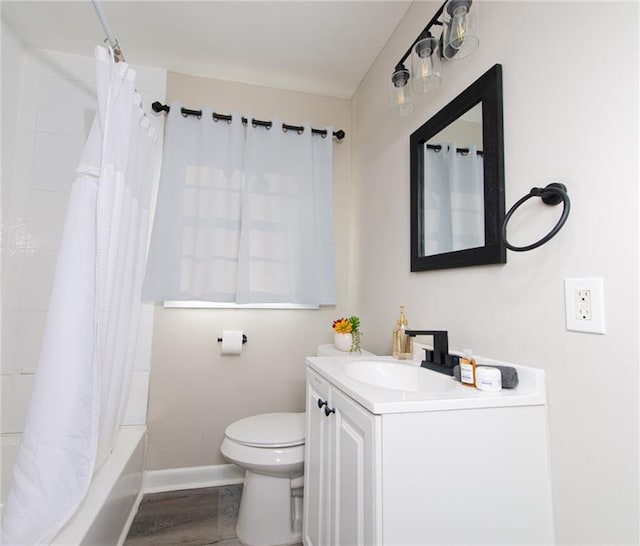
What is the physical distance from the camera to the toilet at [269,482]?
1531 millimetres

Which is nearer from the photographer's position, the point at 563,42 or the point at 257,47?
the point at 563,42

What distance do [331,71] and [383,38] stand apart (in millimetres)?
389

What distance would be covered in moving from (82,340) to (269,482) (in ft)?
3.27

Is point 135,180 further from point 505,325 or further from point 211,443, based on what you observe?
point 505,325

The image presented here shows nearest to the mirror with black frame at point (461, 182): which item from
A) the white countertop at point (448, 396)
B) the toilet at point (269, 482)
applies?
the white countertop at point (448, 396)

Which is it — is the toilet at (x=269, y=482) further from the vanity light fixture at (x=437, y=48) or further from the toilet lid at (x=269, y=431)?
the vanity light fixture at (x=437, y=48)

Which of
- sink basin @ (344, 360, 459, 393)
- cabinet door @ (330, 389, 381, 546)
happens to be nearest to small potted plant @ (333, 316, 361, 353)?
sink basin @ (344, 360, 459, 393)

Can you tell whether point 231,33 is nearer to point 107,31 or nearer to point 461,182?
point 107,31

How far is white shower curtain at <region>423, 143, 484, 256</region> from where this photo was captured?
47.0 inches

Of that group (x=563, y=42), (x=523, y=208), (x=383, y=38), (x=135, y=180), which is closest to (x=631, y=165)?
(x=523, y=208)

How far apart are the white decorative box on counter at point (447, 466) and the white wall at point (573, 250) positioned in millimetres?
59

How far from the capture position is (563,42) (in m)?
0.89

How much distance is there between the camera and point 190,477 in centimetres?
200

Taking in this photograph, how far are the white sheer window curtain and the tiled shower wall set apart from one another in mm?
383
